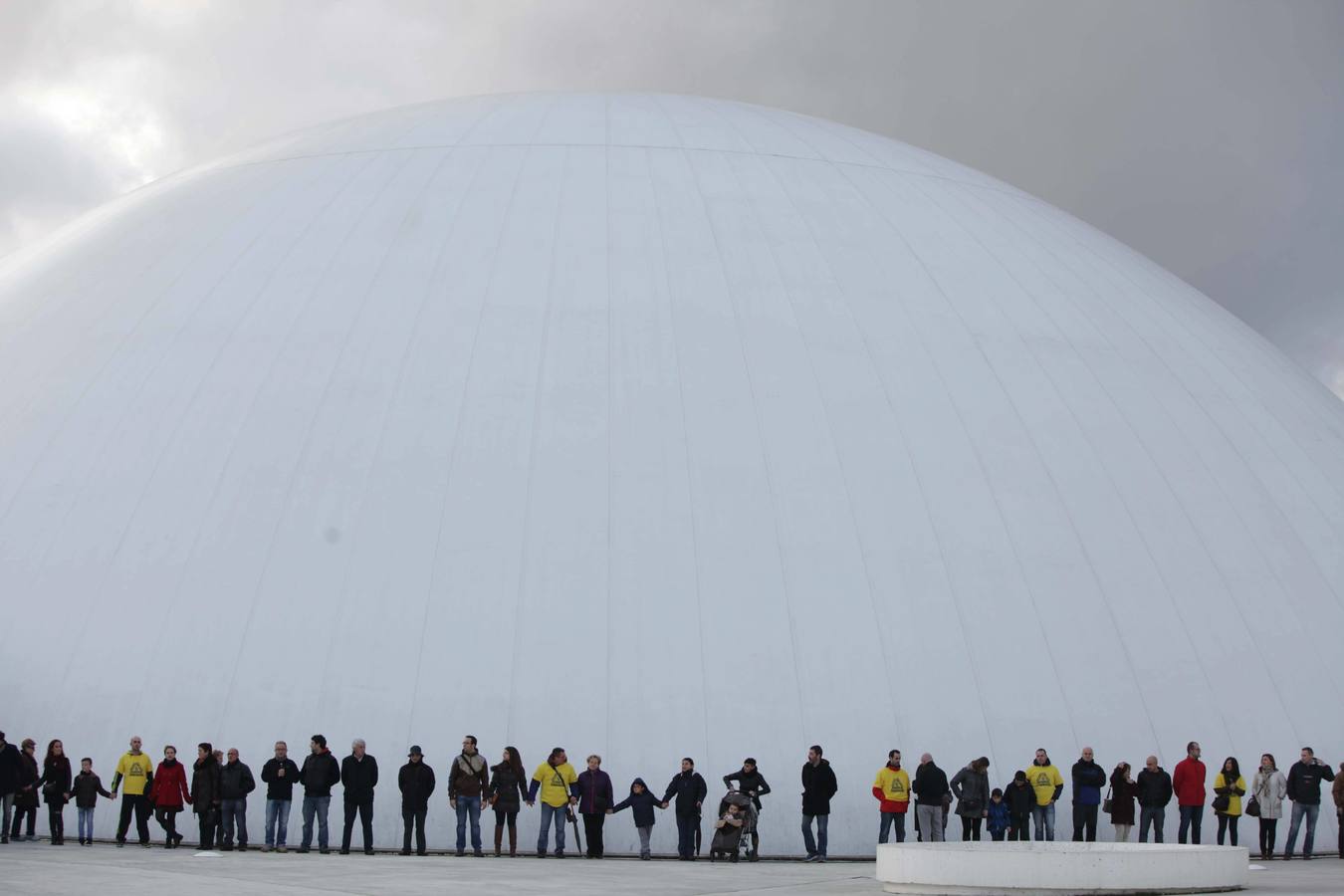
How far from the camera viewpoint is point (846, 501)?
17.1m

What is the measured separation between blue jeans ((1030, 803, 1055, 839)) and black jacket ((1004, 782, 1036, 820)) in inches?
9.9

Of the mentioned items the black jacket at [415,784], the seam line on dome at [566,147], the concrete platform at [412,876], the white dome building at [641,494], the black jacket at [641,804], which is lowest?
the concrete platform at [412,876]

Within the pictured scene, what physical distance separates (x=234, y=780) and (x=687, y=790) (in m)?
4.65

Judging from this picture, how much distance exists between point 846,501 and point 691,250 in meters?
4.70

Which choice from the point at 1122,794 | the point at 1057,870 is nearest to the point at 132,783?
the point at 1057,870

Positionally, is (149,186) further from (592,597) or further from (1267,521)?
(1267,521)

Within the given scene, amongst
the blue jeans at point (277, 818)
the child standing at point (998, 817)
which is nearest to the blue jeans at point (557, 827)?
the blue jeans at point (277, 818)

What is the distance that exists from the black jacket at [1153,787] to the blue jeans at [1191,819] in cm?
35

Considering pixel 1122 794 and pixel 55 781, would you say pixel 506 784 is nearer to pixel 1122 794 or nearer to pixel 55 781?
pixel 55 781

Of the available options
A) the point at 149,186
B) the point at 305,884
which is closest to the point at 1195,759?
the point at 305,884

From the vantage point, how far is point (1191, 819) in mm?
16125

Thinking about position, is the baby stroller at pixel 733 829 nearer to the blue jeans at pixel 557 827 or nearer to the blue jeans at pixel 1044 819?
the blue jeans at pixel 557 827

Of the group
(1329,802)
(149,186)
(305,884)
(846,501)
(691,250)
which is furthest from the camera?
(149,186)

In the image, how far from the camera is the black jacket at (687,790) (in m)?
14.4
